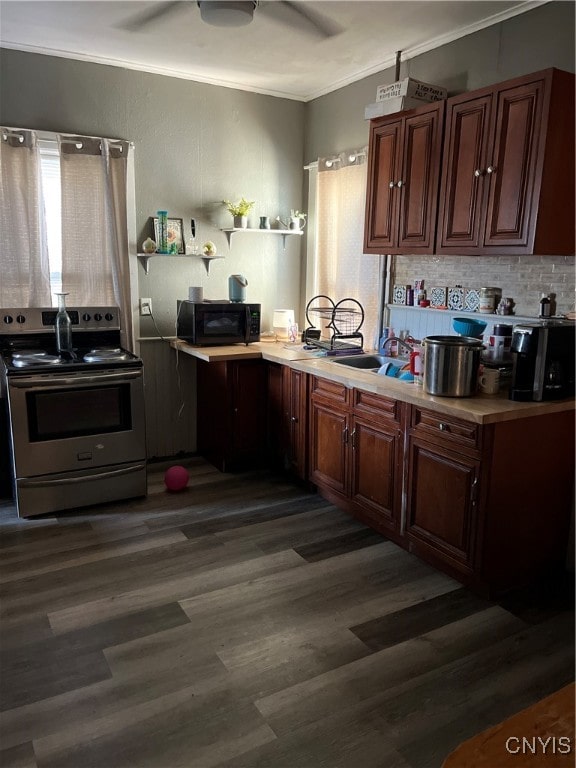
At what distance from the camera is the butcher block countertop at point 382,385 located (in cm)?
234

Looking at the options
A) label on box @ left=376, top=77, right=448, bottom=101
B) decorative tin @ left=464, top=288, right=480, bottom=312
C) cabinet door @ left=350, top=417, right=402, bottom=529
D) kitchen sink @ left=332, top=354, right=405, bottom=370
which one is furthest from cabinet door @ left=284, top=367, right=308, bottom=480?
label on box @ left=376, top=77, right=448, bottom=101

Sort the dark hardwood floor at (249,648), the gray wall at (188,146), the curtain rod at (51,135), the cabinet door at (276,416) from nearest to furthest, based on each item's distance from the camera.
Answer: the dark hardwood floor at (249,648)
the curtain rod at (51,135)
the gray wall at (188,146)
the cabinet door at (276,416)

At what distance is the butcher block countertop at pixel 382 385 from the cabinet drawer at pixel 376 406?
6cm

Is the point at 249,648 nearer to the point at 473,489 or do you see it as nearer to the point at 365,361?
the point at 473,489

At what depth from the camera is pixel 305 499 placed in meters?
3.56

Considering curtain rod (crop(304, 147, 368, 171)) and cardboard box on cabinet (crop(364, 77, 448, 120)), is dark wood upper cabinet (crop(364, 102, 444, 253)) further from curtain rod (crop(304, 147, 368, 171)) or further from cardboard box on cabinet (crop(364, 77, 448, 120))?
curtain rod (crop(304, 147, 368, 171))

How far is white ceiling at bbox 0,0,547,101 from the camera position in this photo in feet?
9.28

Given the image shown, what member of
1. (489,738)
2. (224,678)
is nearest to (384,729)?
(224,678)

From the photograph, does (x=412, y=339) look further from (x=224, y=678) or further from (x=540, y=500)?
(x=224, y=678)

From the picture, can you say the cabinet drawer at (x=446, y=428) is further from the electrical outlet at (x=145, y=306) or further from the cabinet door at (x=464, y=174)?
the electrical outlet at (x=145, y=306)

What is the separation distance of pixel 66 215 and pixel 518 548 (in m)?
3.15

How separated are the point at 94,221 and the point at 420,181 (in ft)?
6.68

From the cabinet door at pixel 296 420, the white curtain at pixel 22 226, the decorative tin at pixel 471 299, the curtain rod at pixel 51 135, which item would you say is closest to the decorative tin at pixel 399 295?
Answer: the decorative tin at pixel 471 299

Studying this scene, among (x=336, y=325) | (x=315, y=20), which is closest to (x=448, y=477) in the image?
(x=336, y=325)
